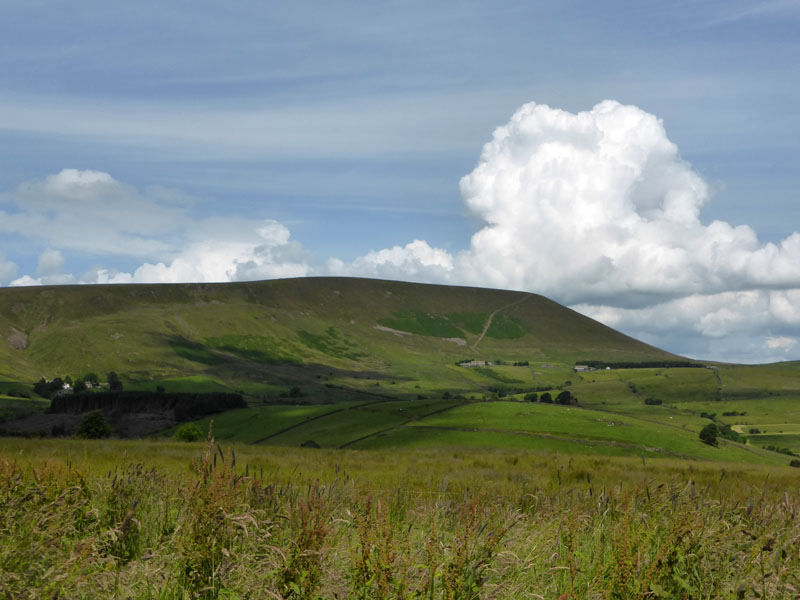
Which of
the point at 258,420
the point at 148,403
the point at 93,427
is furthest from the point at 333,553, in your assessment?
the point at 148,403

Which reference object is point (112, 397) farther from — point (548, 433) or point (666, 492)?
point (666, 492)

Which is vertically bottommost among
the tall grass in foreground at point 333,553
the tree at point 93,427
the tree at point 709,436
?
the tree at point 709,436

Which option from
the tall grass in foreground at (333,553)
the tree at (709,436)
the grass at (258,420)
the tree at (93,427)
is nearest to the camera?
the tall grass in foreground at (333,553)

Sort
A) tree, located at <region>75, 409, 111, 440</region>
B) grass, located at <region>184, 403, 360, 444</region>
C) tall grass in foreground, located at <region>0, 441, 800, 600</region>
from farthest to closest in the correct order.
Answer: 1. grass, located at <region>184, 403, 360, 444</region>
2. tree, located at <region>75, 409, 111, 440</region>
3. tall grass in foreground, located at <region>0, 441, 800, 600</region>

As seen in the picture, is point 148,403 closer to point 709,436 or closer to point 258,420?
point 258,420

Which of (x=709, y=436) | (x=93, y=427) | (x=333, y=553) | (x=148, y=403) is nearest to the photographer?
(x=333, y=553)

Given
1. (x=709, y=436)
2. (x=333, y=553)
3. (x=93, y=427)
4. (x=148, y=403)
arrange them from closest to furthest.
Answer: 1. (x=333, y=553)
2. (x=93, y=427)
3. (x=709, y=436)
4. (x=148, y=403)

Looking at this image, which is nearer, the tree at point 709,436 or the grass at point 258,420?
the tree at point 709,436

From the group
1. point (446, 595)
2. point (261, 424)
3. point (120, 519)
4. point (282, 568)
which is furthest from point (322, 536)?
point (261, 424)

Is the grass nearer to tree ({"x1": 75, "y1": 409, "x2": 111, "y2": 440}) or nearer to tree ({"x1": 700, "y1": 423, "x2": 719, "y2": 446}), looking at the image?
tree ({"x1": 75, "y1": 409, "x2": 111, "y2": 440})

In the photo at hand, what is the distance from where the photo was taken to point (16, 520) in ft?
22.1

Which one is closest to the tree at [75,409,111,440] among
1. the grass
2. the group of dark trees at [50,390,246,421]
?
the grass

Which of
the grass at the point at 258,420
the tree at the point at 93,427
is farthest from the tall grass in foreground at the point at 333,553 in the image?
the grass at the point at 258,420

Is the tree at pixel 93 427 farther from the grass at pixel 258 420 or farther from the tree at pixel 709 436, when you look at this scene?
the tree at pixel 709 436
